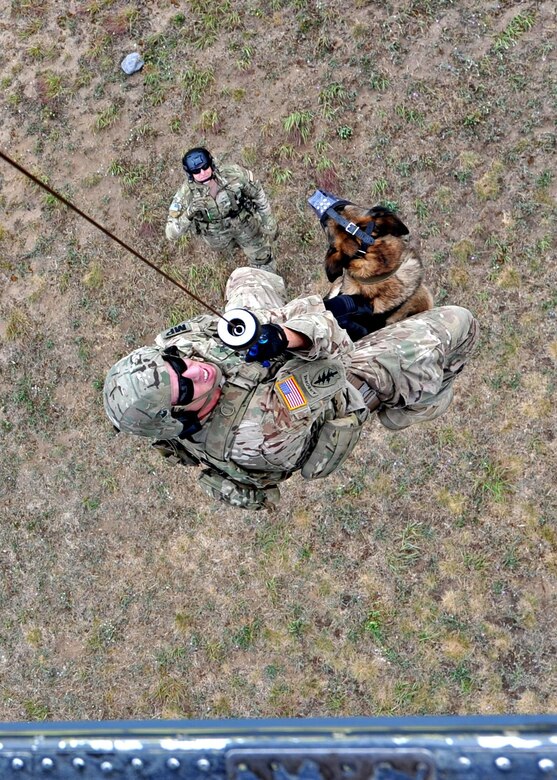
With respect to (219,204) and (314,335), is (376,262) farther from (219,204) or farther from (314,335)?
(219,204)

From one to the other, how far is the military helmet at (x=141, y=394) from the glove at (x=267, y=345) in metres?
0.53

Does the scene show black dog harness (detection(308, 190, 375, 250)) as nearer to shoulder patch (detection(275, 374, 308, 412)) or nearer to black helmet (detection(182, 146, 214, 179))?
black helmet (detection(182, 146, 214, 179))

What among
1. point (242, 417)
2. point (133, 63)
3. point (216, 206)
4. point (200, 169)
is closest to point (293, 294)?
point (216, 206)

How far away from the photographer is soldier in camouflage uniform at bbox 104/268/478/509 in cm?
363

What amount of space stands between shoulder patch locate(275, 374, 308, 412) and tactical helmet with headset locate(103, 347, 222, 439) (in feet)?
1.94

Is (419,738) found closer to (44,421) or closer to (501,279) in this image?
(501,279)

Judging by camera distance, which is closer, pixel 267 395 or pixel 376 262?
pixel 267 395

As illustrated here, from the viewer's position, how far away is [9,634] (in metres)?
7.14

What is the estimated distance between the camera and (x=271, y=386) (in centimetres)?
413

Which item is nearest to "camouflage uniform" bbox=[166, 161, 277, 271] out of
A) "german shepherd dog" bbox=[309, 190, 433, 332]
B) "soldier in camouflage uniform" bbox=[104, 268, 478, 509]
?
"soldier in camouflage uniform" bbox=[104, 268, 478, 509]

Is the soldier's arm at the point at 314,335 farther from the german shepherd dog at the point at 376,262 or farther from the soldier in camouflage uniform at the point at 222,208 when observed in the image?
the soldier in camouflage uniform at the point at 222,208

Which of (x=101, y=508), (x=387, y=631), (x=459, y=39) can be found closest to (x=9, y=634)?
(x=101, y=508)

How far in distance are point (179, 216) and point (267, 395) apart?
9.55 ft

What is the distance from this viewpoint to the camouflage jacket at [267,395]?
4.01 m
